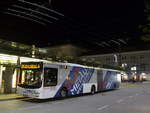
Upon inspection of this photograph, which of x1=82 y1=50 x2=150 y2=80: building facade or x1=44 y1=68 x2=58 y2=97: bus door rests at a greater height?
x1=82 y1=50 x2=150 y2=80: building facade

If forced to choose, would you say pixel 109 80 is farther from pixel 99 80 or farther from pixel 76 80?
pixel 76 80

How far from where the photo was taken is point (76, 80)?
1698 cm

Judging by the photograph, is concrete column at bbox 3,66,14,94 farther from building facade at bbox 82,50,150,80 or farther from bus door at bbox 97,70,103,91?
building facade at bbox 82,50,150,80

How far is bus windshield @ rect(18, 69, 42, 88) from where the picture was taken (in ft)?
43.7

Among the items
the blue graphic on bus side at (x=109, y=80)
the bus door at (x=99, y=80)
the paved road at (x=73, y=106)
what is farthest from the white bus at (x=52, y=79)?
the blue graphic on bus side at (x=109, y=80)

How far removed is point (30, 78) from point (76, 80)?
476 cm

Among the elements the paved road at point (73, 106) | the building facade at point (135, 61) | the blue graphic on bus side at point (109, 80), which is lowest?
the paved road at point (73, 106)

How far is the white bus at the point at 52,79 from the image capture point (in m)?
13.3

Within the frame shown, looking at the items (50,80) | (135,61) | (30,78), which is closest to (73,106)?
(50,80)

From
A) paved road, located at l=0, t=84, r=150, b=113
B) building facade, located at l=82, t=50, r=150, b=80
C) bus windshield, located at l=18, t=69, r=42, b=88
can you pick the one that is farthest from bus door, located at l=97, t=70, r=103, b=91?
building facade, located at l=82, t=50, r=150, b=80

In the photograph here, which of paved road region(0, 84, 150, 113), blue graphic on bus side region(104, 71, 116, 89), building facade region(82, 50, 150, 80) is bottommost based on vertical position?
paved road region(0, 84, 150, 113)

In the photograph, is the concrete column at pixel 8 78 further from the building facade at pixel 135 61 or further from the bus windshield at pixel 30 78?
the building facade at pixel 135 61

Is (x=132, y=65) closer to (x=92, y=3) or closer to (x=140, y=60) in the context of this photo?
(x=140, y=60)

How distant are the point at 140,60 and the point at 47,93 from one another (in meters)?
64.3
